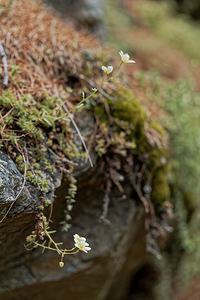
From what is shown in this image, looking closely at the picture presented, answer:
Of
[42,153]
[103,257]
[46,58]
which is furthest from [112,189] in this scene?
[46,58]

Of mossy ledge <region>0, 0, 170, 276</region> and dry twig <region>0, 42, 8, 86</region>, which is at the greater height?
dry twig <region>0, 42, 8, 86</region>

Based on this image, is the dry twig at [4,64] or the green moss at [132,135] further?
the green moss at [132,135]

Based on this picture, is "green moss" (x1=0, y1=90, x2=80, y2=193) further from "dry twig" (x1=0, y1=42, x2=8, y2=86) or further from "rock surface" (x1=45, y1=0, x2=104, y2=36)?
"rock surface" (x1=45, y1=0, x2=104, y2=36)

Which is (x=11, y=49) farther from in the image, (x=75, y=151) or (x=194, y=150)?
(x=194, y=150)

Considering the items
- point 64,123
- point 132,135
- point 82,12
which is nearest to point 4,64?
point 64,123

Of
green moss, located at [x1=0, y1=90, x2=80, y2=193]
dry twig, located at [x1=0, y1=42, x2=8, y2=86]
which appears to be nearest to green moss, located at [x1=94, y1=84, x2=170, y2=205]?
green moss, located at [x1=0, y1=90, x2=80, y2=193]

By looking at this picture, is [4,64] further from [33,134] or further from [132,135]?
[132,135]

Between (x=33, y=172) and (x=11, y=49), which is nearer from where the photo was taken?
(x=33, y=172)

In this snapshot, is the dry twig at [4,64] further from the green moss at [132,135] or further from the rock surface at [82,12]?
the rock surface at [82,12]

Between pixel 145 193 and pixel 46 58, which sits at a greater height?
pixel 46 58

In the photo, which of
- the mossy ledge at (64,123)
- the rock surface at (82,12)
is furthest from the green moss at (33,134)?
the rock surface at (82,12)

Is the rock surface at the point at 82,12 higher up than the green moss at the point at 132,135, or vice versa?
the green moss at the point at 132,135
